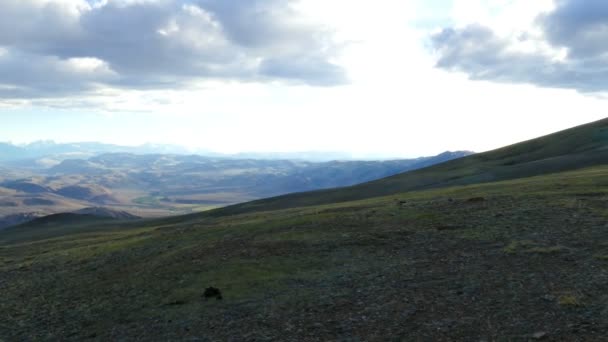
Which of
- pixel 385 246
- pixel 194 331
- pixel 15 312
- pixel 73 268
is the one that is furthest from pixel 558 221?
pixel 73 268

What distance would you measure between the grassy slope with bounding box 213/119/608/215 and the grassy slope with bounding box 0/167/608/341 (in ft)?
158

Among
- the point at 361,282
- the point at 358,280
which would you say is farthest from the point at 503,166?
the point at 361,282

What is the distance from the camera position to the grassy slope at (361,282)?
2122cm

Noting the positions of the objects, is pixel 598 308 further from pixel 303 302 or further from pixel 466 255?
pixel 303 302

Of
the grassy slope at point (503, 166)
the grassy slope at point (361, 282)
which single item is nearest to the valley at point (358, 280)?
the grassy slope at point (361, 282)

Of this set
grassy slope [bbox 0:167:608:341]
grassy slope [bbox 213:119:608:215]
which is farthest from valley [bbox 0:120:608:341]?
grassy slope [bbox 213:119:608:215]

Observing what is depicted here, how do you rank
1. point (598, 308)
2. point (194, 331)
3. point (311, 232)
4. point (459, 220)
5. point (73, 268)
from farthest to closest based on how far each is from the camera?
point (73, 268), point (311, 232), point (459, 220), point (194, 331), point (598, 308)

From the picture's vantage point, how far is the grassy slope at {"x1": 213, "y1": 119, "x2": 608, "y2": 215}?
9319 cm

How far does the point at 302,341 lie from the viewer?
67.8ft

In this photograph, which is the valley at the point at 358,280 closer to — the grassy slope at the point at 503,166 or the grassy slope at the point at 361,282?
the grassy slope at the point at 361,282

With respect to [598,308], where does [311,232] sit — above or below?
above

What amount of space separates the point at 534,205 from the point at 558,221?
7.38 meters

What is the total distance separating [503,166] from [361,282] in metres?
91.6

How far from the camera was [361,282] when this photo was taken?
2783 cm
